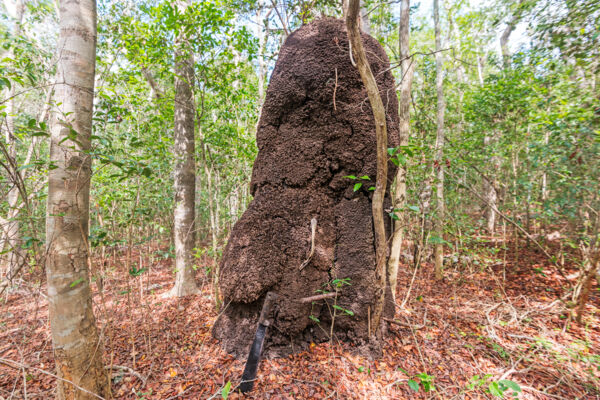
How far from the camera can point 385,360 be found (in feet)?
9.78

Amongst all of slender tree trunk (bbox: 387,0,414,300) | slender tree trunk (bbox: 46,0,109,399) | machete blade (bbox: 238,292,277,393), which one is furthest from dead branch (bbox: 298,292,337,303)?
slender tree trunk (bbox: 46,0,109,399)

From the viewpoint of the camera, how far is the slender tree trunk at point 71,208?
84.4 inches

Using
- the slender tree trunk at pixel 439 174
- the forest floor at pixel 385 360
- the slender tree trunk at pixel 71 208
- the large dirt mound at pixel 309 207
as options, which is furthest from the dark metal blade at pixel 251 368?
the slender tree trunk at pixel 439 174

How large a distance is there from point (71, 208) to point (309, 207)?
2465 millimetres

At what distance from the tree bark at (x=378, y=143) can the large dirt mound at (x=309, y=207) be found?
12cm

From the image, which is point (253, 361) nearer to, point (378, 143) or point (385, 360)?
point (385, 360)

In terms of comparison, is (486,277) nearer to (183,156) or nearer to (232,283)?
(232,283)

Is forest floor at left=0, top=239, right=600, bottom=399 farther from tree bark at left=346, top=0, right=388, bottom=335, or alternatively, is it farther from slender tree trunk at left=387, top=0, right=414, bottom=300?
slender tree trunk at left=387, top=0, right=414, bottom=300

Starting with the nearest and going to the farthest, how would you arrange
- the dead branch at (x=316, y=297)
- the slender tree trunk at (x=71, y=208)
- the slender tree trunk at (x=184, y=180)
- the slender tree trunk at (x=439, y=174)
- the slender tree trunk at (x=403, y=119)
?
the slender tree trunk at (x=71, y=208)
the dead branch at (x=316, y=297)
the slender tree trunk at (x=403, y=119)
the slender tree trunk at (x=184, y=180)
the slender tree trunk at (x=439, y=174)

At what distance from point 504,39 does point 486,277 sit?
462 inches

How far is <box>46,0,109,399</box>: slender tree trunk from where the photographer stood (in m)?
2.14

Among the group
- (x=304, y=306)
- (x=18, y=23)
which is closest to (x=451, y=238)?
(x=304, y=306)

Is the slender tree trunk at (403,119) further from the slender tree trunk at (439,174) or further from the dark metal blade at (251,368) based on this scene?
the dark metal blade at (251,368)

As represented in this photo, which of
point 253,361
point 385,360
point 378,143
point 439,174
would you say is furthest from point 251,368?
point 439,174
